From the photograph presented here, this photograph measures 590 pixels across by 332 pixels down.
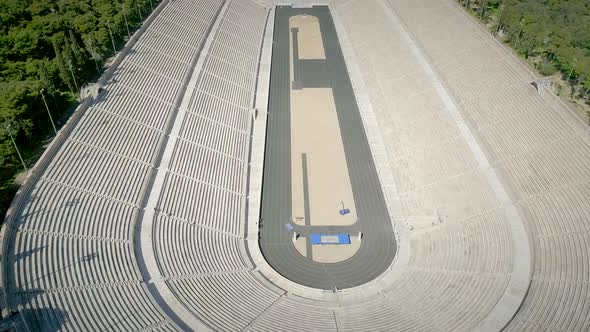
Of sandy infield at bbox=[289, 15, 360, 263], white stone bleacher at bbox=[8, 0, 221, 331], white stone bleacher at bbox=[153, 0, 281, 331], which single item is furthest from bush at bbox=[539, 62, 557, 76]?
white stone bleacher at bbox=[8, 0, 221, 331]

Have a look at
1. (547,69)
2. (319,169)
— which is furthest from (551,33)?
(319,169)

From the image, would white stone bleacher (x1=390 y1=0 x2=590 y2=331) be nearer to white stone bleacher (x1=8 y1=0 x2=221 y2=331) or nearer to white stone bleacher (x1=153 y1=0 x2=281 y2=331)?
white stone bleacher (x1=153 y1=0 x2=281 y2=331)

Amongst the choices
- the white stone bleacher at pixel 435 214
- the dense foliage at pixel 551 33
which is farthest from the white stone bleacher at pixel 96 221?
the dense foliage at pixel 551 33

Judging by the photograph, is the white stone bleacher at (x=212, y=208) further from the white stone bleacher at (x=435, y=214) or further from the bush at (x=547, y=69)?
the bush at (x=547, y=69)

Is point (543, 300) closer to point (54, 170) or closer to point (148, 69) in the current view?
point (54, 170)

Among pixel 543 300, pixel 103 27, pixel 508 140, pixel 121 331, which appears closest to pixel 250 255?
pixel 121 331

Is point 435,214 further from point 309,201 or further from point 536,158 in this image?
point 309,201

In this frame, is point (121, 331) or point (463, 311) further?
point (463, 311)

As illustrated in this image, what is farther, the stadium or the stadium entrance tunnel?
the stadium entrance tunnel
